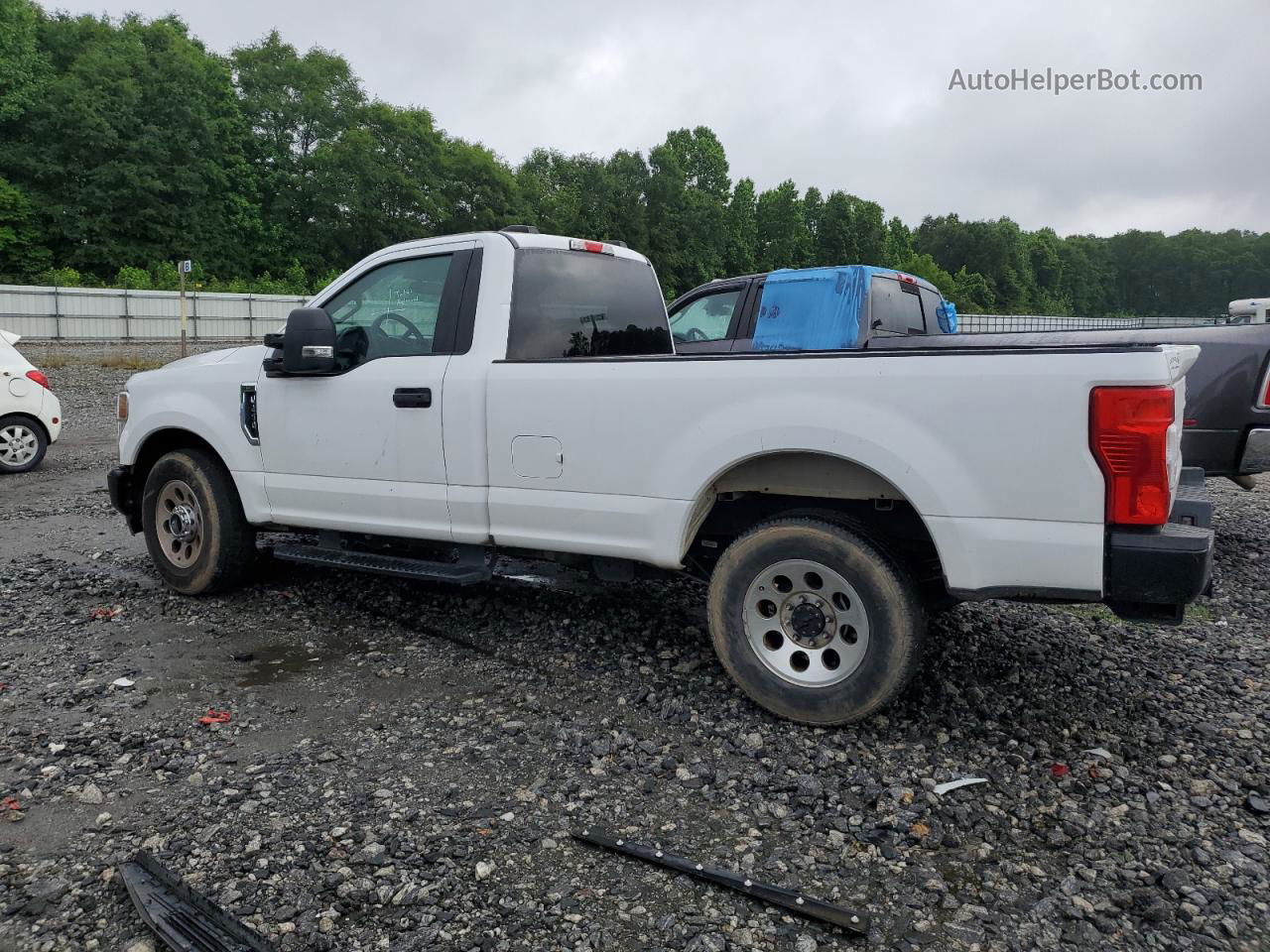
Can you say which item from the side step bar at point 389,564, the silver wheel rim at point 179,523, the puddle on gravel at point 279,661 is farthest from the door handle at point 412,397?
the silver wheel rim at point 179,523

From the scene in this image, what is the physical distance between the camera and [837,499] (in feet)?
13.3

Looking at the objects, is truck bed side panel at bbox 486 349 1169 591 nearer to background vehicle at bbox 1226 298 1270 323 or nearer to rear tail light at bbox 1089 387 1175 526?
rear tail light at bbox 1089 387 1175 526

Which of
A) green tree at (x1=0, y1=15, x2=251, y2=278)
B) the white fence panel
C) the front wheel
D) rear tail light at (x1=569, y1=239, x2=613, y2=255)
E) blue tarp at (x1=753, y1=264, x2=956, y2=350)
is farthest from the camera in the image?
green tree at (x1=0, y1=15, x2=251, y2=278)

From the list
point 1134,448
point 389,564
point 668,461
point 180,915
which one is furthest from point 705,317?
point 180,915

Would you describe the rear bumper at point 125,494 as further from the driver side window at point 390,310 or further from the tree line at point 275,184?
the tree line at point 275,184

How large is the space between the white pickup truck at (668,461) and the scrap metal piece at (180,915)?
207 cm

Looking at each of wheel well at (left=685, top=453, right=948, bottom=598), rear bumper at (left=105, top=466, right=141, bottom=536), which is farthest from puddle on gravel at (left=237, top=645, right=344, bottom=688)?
wheel well at (left=685, top=453, right=948, bottom=598)

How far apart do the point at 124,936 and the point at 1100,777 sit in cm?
324

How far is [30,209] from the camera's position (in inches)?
1722

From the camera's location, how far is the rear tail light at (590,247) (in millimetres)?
5211

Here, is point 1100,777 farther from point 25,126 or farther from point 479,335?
point 25,126

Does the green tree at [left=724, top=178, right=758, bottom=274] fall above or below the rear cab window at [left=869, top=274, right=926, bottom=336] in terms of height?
above

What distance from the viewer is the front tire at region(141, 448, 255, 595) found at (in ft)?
18.2

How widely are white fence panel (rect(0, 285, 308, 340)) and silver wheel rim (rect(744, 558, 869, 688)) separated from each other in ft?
100
